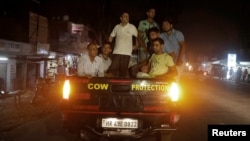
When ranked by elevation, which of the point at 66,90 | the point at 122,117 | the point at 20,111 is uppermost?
the point at 66,90

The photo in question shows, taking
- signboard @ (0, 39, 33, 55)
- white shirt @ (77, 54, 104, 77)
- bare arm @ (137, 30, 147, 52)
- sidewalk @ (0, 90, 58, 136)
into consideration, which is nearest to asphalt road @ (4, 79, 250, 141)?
sidewalk @ (0, 90, 58, 136)

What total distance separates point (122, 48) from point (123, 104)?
8.34 feet

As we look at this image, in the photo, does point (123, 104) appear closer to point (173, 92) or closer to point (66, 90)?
point (173, 92)

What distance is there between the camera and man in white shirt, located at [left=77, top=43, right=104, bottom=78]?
25.4 ft

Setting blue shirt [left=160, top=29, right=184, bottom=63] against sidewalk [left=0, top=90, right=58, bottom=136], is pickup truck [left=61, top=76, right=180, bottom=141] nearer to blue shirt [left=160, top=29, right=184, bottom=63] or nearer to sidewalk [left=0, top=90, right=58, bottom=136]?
blue shirt [left=160, top=29, right=184, bottom=63]

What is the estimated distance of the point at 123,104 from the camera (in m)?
6.60

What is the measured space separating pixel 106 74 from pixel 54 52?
797 inches

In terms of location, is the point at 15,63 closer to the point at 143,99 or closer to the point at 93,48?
the point at 93,48

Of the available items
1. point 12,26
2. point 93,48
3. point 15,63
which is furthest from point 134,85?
point 12,26

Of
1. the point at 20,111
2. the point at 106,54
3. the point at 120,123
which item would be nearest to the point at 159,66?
the point at 120,123

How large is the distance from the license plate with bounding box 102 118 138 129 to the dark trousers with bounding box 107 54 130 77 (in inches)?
91.6

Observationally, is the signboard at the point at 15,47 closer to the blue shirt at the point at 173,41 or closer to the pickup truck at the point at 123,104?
the blue shirt at the point at 173,41

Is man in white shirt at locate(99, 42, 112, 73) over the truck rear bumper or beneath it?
over

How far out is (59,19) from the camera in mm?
35312
